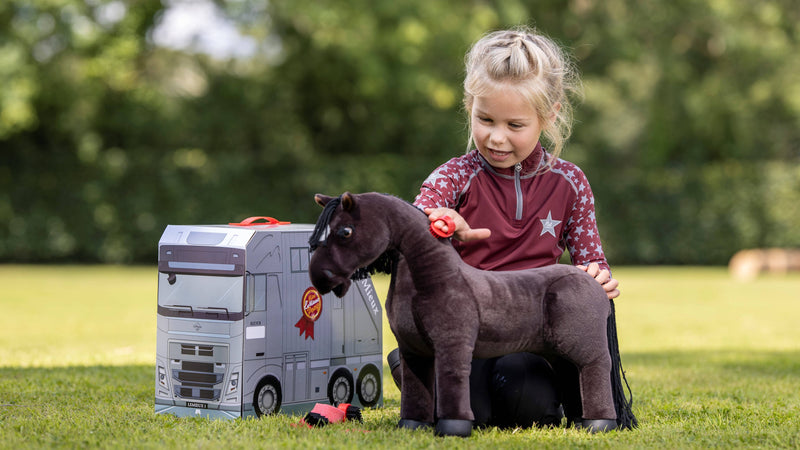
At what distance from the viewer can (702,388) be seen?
534cm

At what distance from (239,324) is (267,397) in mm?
406

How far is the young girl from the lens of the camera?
374 cm

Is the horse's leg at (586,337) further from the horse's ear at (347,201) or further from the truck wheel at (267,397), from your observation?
the truck wheel at (267,397)

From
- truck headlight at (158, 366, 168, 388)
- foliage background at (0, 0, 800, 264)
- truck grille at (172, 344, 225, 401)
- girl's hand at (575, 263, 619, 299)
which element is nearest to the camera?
girl's hand at (575, 263, 619, 299)

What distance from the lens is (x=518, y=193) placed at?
3934 mm

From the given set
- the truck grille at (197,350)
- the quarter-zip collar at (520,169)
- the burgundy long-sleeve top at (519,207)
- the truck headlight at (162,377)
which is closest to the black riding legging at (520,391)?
the burgundy long-sleeve top at (519,207)

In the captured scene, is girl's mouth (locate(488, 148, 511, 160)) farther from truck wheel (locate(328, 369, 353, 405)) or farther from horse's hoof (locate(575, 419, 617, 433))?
truck wheel (locate(328, 369, 353, 405))

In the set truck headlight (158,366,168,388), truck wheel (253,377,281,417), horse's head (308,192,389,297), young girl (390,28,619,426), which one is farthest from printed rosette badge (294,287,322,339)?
horse's head (308,192,389,297)

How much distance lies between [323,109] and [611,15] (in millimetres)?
7936

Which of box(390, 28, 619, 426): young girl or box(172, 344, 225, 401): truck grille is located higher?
box(390, 28, 619, 426): young girl

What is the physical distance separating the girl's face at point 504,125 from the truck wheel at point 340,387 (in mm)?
1356

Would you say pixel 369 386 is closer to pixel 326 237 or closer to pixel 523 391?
pixel 523 391

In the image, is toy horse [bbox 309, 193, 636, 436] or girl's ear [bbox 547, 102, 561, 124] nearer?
toy horse [bbox 309, 193, 636, 436]

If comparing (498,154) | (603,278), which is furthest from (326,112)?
(603,278)
